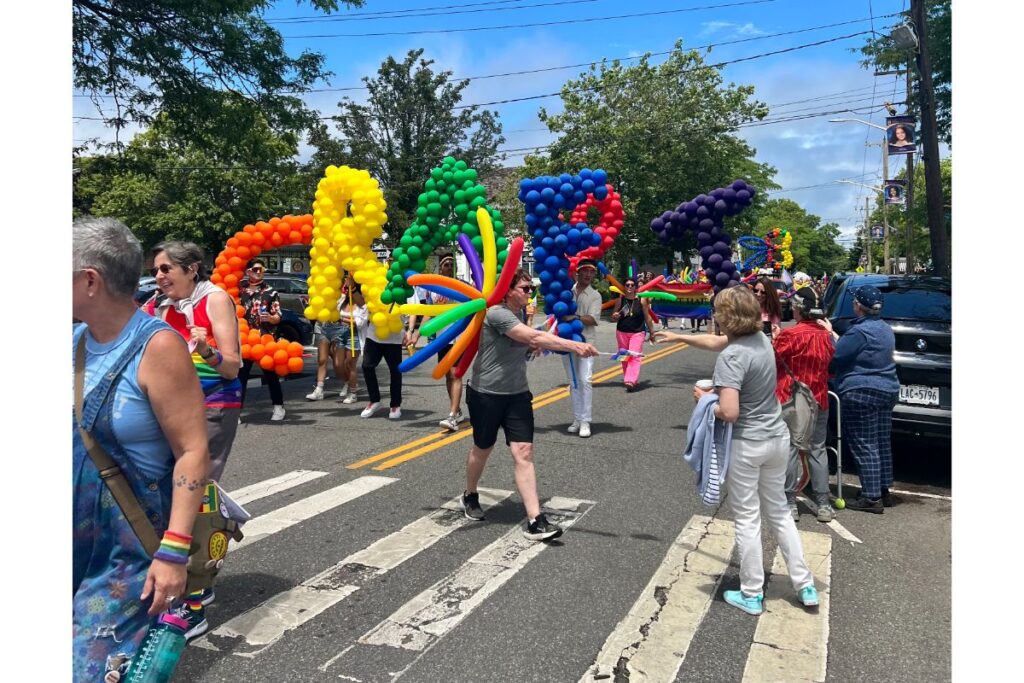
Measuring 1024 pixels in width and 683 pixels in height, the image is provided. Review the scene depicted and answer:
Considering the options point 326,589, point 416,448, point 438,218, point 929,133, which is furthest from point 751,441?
point 929,133

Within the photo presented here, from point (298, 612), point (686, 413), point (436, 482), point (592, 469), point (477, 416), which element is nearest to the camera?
point (298, 612)

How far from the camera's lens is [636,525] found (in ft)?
18.2

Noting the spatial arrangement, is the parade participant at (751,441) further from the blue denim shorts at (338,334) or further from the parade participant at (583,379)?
the blue denim shorts at (338,334)

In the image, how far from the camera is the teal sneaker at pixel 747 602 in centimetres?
411

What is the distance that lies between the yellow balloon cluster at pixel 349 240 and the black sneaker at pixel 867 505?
4626 millimetres

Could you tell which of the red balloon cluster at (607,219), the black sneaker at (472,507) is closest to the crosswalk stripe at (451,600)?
the black sneaker at (472,507)

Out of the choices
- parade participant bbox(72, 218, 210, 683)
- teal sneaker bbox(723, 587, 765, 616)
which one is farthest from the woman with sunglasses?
teal sneaker bbox(723, 587, 765, 616)

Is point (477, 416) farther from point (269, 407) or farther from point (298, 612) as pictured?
point (269, 407)

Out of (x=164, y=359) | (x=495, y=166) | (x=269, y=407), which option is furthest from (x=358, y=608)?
(x=495, y=166)

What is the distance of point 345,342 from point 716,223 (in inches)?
211

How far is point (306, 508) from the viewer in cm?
588

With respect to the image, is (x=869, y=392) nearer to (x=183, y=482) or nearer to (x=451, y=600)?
(x=451, y=600)

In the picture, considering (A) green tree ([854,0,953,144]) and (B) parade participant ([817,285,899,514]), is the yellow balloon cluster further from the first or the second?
(A) green tree ([854,0,953,144])

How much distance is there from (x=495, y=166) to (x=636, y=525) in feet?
133
